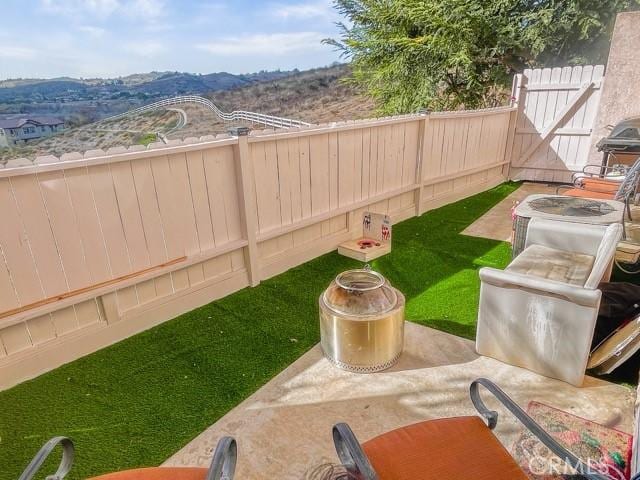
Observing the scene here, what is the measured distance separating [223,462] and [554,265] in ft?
7.90

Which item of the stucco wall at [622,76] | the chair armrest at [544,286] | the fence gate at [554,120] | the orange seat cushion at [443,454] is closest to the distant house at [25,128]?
the orange seat cushion at [443,454]

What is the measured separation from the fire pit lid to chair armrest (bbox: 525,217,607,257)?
1399 millimetres

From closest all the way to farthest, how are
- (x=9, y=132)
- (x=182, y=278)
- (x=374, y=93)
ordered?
(x=9, y=132) < (x=182, y=278) < (x=374, y=93)

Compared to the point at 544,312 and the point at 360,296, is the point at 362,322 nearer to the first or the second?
the point at 360,296

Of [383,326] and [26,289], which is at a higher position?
[26,289]

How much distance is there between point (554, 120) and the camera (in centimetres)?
681

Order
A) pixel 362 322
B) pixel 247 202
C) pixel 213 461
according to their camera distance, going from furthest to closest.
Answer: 1. pixel 247 202
2. pixel 362 322
3. pixel 213 461

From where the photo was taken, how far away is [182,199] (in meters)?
2.89

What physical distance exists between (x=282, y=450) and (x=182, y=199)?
191 centimetres

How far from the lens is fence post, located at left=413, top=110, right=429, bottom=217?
4.97 m

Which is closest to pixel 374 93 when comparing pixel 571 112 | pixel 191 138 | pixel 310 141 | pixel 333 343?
pixel 571 112

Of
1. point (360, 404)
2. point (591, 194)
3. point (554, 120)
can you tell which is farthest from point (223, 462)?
point (554, 120)

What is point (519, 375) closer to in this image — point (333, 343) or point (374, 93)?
point (333, 343)

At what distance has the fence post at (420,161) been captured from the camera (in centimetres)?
497
